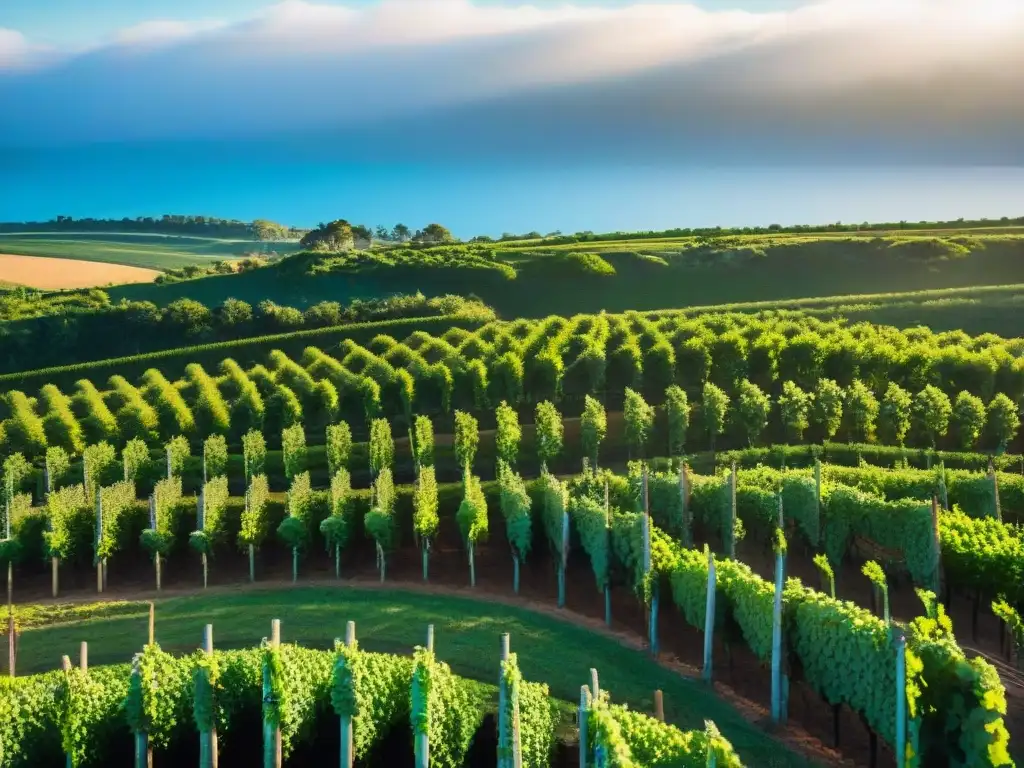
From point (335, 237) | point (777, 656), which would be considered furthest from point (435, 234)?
point (777, 656)

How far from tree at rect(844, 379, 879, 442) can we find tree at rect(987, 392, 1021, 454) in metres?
5.36


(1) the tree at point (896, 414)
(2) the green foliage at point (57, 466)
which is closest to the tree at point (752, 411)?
(1) the tree at point (896, 414)

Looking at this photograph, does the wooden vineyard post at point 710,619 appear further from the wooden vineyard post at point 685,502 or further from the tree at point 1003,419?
the tree at point 1003,419

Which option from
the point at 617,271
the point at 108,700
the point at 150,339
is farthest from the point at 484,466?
the point at 617,271

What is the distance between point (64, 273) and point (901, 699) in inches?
5412

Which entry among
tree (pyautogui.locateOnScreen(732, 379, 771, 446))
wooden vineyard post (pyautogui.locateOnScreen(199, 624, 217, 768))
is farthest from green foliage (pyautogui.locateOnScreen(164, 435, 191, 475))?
tree (pyautogui.locateOnScreen(732, 379, 771, 446))

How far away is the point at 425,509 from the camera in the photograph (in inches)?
1400

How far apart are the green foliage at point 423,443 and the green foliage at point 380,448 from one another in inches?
52.7

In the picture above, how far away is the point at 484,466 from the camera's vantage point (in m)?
47.8

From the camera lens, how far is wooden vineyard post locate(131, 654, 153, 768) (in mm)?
20891

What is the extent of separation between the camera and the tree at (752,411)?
47.3 meters

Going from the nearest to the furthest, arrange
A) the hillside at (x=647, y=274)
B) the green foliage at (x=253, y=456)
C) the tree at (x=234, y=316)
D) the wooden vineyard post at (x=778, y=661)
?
the wooden vineyard post at (x=778, y=661) → the green foliage at (x=253, y=456) → the tree at (x=234, y=316) → the hillside at (x=647, y=274)

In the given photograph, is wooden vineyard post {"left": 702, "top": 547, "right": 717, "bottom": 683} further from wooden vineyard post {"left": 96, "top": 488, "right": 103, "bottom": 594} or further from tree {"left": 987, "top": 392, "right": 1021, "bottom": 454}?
tree {"left": 987, "top": 392, "right": 1021, "bottom": 454}

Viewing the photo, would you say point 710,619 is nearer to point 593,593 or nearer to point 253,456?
point 593,593
